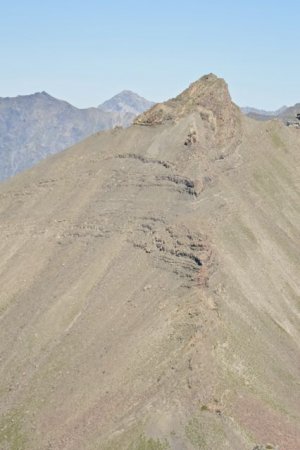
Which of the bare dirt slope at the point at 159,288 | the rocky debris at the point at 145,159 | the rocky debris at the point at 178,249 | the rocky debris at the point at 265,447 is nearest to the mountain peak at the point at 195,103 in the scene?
the bare dirt slope at the point at 159,288

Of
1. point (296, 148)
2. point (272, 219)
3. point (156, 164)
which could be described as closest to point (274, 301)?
point (272, 219)

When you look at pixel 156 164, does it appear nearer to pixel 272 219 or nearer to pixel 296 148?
pixel 272 219

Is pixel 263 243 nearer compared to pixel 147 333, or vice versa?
pixel 147 333

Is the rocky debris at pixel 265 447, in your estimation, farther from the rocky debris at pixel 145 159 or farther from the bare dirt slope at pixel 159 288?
the rocky debris at pixel 145 159

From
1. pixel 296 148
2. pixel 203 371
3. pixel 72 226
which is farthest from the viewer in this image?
pixel 296 148

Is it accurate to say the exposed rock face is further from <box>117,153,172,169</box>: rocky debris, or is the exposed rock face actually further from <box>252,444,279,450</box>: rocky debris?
<box>252,444,279,450</box>: rocky debris

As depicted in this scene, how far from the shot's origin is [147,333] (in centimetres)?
7100

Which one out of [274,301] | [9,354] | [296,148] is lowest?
[9,354]

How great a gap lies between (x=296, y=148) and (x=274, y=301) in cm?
3785

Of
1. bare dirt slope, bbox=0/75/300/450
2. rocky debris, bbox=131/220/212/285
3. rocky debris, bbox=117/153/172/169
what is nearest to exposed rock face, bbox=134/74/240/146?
bare dirt slope, bbox=0/75/300/450

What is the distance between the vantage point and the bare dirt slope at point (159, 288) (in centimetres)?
6378

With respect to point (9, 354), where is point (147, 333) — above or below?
above

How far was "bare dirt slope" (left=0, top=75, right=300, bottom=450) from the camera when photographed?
63781 mm

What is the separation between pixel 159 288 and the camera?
76.0 meters
